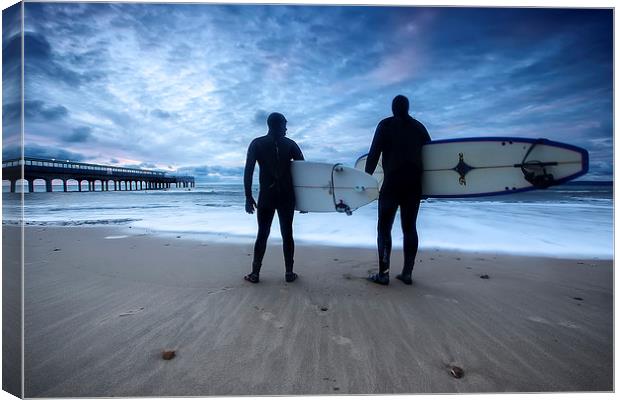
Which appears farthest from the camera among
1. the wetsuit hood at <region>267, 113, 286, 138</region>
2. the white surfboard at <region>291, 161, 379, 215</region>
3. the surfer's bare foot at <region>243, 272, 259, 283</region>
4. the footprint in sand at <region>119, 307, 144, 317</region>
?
the white surfboard at <region>291, 161, 379, 215</region>

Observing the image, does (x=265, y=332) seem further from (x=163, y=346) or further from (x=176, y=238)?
(x=176, y=238)

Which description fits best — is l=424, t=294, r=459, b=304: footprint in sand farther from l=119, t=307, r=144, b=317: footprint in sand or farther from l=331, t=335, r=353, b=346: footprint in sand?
l=119, t=307, r=144, b=317: footprint in sand

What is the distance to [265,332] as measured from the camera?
1.69 metres

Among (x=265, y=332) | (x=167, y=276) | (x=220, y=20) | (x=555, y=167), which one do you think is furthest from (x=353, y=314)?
(x=220, y=20)

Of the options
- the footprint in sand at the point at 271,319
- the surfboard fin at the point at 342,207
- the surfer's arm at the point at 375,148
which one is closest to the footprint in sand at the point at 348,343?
the footprint in sand at the point at 271,319

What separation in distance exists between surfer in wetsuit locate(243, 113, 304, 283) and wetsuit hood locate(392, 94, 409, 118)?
3.26 ft

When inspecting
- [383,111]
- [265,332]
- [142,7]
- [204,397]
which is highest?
[142,7]

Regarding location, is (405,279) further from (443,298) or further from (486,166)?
(486,166)

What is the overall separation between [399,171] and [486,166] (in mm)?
883

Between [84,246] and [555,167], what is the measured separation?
520 cm

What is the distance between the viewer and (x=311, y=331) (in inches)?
67.2

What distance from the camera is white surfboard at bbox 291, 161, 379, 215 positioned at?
3002mm

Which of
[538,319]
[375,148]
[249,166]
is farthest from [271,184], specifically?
[538,319]

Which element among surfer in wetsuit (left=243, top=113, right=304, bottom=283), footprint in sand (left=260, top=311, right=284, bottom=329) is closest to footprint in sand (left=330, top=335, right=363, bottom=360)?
footprint in sand (left=260, top=311, right=284, bottom=329)
